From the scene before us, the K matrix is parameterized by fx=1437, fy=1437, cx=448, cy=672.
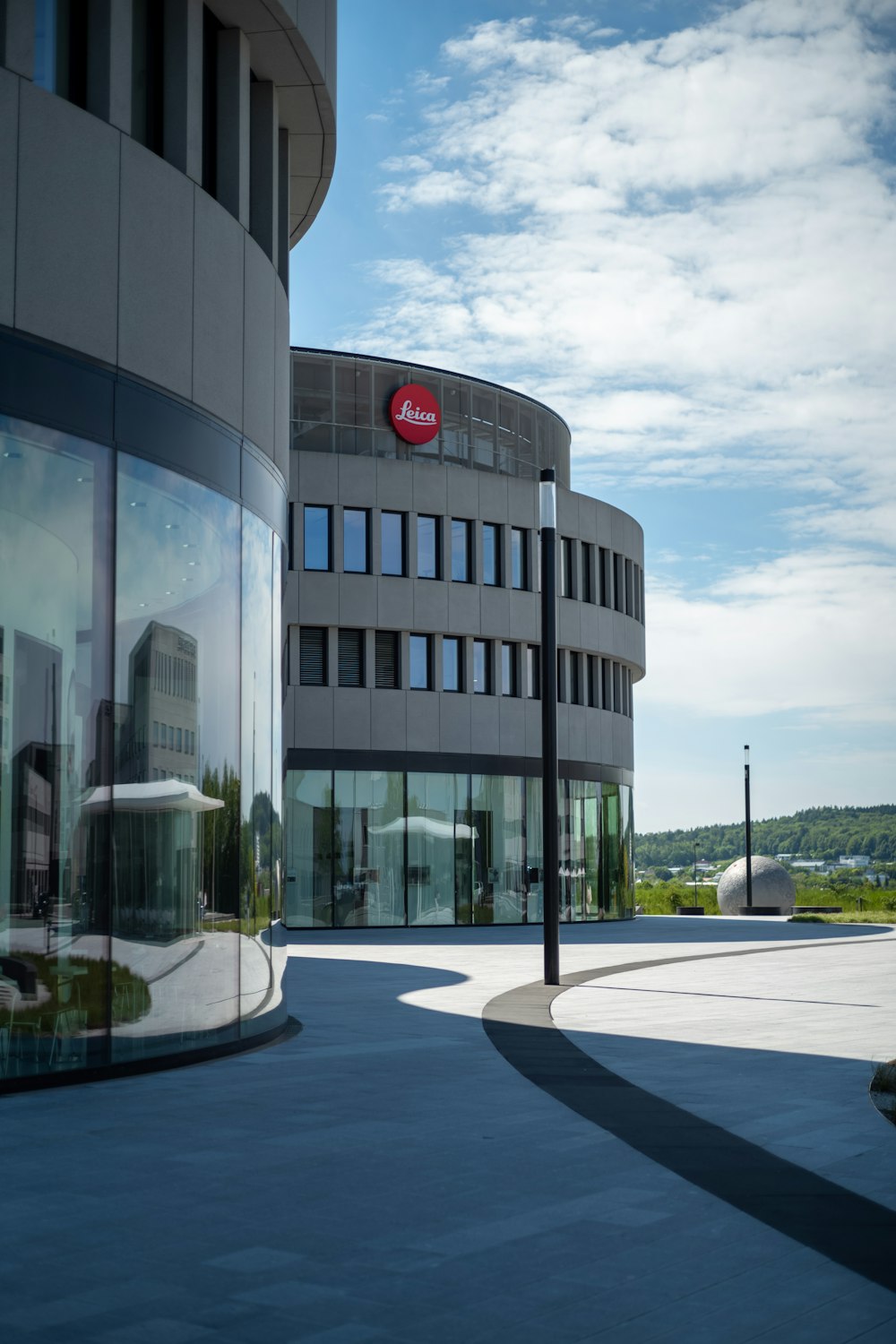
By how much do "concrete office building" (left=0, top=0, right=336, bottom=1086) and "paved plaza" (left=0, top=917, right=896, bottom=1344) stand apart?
1.00 metres

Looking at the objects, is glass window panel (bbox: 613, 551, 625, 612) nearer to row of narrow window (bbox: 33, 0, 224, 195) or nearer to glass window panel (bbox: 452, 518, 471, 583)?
glass window panel (bbox: 452, 518, 471, 583)

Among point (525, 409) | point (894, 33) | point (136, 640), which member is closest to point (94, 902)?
point (136, 640)

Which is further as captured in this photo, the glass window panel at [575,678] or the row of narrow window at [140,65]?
the glass window panel at [575,678]

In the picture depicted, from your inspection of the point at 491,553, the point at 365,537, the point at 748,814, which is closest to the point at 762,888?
the point at 748,814

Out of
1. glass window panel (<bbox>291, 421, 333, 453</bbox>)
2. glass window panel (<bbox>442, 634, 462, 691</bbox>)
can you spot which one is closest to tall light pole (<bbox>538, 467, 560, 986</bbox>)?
glass window panel (<bbox>442, 634, 462, 691</bbox>)

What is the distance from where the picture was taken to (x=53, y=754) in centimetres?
1070

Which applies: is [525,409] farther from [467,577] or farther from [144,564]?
[144,564]

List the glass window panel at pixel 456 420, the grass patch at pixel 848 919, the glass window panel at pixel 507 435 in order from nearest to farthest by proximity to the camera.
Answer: the glass window panel at pixel 456 420 → the grass patch at pixel 848 919 → the glass window panel at pixel 507 435

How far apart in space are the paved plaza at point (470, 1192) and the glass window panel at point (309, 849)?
83.6ft

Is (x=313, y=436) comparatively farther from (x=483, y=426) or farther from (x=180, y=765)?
(x=180, y=765)

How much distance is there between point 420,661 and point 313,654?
3.38 m

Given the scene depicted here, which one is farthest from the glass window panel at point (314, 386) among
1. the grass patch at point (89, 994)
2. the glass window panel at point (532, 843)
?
the grass patch at point (89, 994)

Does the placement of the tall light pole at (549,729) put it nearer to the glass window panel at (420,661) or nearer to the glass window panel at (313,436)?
the glass window panel at (420,661)

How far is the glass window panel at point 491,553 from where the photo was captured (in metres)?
43.7
